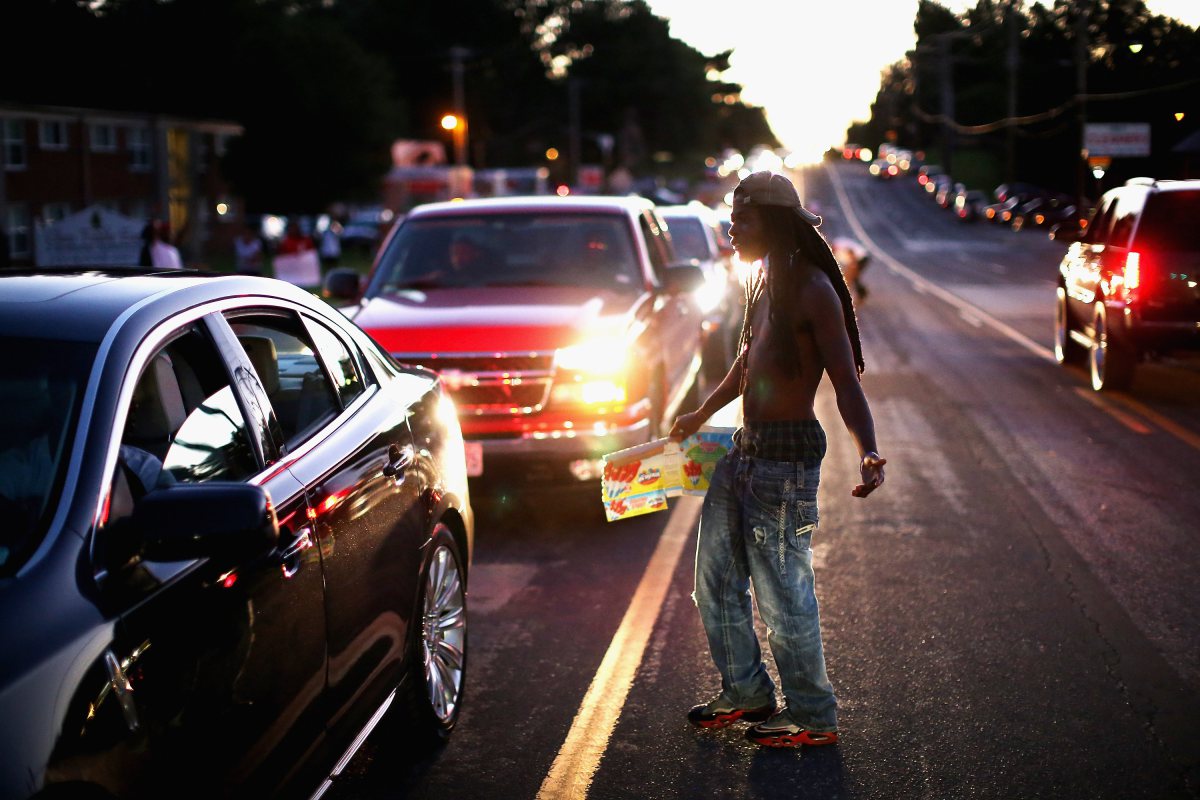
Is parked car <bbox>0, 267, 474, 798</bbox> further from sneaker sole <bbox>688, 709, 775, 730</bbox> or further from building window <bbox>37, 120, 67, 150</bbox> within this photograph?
building window <bbox>37, 120, 67, 150</bbox>

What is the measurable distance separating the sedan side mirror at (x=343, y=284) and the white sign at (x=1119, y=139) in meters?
19.4

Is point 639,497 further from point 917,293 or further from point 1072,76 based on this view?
point 1072,76

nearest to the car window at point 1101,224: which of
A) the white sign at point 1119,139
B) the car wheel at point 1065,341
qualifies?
the car wheel at point 1065,341

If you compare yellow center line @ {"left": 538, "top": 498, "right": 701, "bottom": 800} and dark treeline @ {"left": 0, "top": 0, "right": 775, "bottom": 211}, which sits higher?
dark treeline @ {"left": 0, "top": 0, "right": 775, "bottom": 211}

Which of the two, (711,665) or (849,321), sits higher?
(849,321)

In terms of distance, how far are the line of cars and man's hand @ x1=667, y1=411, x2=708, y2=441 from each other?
83 cm

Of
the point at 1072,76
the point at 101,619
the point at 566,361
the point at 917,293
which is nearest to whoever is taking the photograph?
the point at 101,619

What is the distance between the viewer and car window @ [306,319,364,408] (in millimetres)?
4570

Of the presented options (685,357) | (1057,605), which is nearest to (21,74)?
(685,357)

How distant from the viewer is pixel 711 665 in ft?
19.1

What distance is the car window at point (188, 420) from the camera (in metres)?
3.52

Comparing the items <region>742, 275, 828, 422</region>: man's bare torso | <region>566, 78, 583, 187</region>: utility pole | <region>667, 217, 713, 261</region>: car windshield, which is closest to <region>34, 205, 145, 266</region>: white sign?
<region>667, 217, 713, 261</region>: car windshield

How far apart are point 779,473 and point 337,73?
68.4 meters

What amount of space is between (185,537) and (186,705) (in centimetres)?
35
